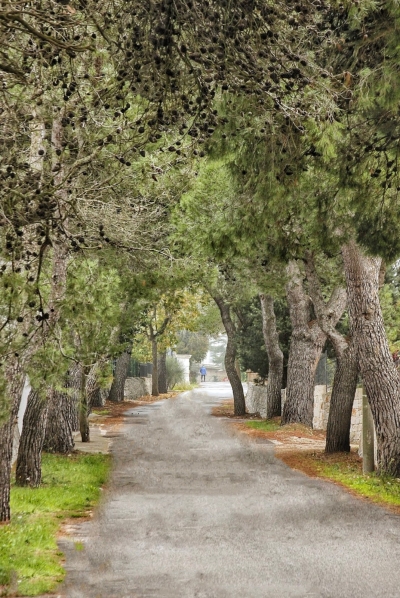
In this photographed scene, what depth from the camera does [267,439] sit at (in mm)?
23719

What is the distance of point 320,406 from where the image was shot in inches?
1069

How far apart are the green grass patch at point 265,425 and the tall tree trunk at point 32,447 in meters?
12.9

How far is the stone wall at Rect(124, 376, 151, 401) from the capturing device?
1980 inches

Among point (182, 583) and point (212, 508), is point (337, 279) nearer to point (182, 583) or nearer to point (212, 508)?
point (212, 508)

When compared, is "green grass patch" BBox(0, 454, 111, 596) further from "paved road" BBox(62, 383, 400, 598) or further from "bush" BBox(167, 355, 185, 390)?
"bush" BBox(167, 355, 185, 390)

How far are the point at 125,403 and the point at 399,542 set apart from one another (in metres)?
35.3

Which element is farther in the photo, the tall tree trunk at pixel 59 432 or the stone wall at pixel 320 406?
the stone wall at pixel 320 406

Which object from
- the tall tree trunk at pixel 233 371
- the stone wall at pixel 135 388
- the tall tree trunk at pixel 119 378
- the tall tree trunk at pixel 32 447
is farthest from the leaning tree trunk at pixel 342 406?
the stone wall at pixel 135 388

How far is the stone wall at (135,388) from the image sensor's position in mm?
50281

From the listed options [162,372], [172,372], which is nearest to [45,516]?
[162,372]

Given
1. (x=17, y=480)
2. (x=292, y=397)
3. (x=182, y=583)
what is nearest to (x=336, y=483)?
(x=17, y=480)

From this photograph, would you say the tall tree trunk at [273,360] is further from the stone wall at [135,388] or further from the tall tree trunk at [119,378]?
the stone wall at [135,388]

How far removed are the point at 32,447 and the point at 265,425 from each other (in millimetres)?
15199

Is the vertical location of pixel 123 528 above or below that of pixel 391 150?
below
